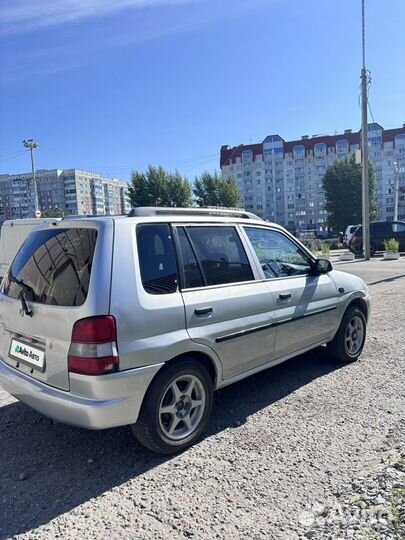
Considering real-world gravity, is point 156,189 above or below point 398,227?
above

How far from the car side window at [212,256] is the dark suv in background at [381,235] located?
827 inches

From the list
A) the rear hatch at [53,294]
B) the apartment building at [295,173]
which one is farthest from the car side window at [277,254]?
the apartment building at [295,173]

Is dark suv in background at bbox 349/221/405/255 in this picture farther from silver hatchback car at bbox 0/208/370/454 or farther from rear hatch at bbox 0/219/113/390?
rear hatch at bbox 0/219/113/390

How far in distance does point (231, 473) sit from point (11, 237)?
34.0ft

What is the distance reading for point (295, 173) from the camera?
11306 cm

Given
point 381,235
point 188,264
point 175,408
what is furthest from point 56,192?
point 175,408

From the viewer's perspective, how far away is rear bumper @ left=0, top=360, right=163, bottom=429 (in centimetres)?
267

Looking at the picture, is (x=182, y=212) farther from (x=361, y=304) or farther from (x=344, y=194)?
(x=344, y=194)

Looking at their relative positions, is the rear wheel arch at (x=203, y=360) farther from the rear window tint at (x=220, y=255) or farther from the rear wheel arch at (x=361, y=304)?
the rear wheel arch at (x=361, y=304)

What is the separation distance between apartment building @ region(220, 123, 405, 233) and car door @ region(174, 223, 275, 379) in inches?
4102

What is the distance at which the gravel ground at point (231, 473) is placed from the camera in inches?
93.4

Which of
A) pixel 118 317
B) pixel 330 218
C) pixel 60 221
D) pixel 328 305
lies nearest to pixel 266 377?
pixel 328 305

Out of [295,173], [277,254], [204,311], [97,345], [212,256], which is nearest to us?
[97,345]

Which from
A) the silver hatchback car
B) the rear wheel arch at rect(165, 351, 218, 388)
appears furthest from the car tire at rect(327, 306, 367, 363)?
the rear wheel arch at rect(165, 351, 218, 388)
